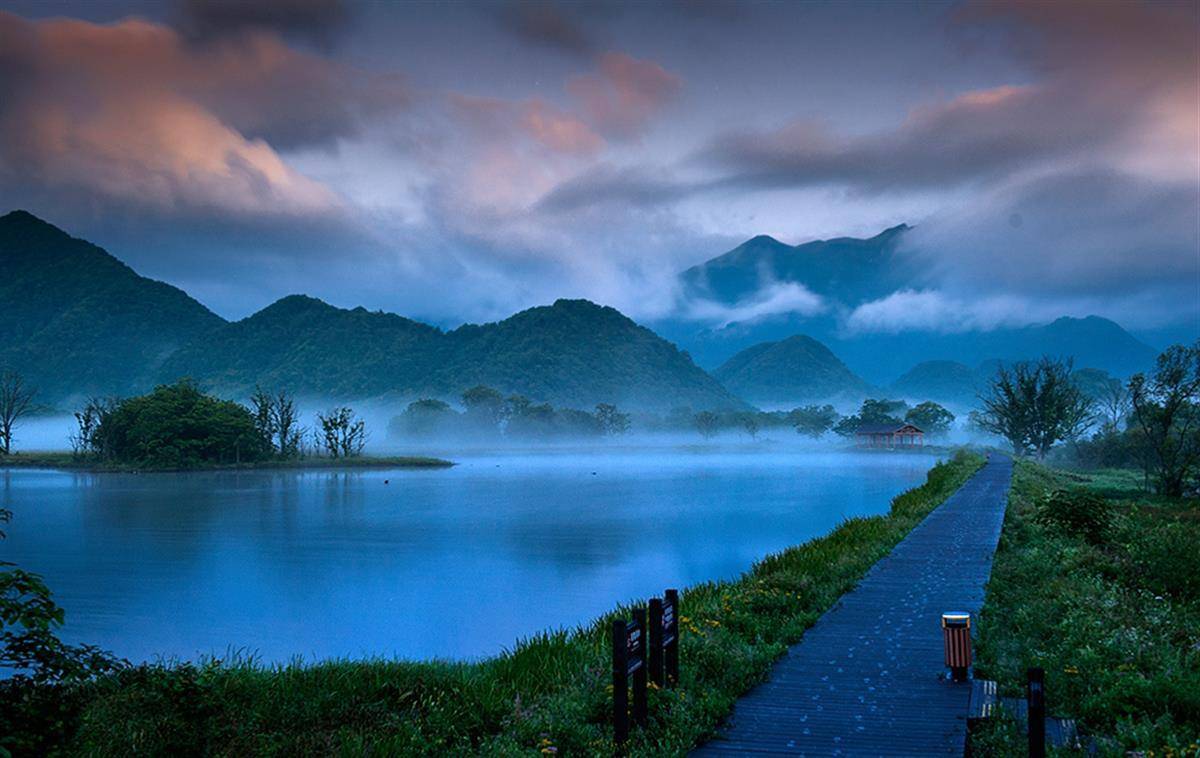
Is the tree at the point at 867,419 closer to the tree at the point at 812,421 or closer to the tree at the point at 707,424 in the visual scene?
the tree at the point at 812,421

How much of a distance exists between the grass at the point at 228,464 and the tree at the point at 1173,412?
62873 millimetres

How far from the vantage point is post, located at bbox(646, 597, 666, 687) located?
23.6 ft

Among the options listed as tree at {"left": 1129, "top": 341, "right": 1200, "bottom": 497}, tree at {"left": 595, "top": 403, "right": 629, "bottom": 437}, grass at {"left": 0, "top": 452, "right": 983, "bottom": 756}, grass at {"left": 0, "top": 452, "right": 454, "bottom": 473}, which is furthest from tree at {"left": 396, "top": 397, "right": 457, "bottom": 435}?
grass at {"left": 0, "top": 452, "right": 983, "bottom": 756}

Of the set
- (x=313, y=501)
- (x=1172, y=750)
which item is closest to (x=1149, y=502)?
(x=1172, y=750)

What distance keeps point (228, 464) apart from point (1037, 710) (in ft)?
274

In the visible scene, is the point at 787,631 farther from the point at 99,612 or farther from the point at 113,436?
the point at 113,436

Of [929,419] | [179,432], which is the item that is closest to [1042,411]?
[179,432]

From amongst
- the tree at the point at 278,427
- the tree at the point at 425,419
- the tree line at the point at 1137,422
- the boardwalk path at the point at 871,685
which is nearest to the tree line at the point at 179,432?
the tree at the point at 278,427

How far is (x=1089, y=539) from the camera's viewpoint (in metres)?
18.0

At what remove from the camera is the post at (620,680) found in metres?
6.39

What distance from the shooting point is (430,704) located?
799 centimetres

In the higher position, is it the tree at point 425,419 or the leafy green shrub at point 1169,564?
the tree at point 425,419

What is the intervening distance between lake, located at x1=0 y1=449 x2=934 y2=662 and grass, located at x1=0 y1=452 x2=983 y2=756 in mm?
5390

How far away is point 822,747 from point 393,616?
1404 centimetres
